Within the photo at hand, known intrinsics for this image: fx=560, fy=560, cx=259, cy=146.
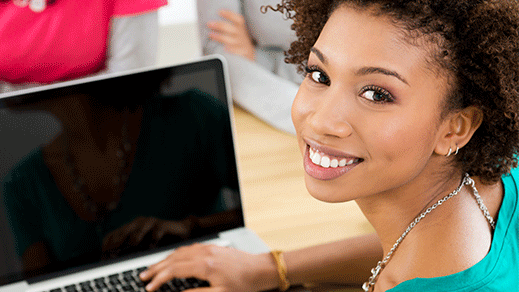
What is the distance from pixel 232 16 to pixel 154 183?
2.59ft

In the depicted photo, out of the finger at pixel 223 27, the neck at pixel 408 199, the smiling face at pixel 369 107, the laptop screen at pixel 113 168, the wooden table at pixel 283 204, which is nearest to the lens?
the smiling face at pixel 369 107

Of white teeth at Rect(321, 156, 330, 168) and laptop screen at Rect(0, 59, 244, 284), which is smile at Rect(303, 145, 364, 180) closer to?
white teeth at Rect(321, 156, 330, 168)

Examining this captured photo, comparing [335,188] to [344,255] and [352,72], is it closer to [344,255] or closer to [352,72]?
[352,72]

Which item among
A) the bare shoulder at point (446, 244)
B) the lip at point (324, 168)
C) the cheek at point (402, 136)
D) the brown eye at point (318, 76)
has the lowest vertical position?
the bare shoulder at point (446, 244)

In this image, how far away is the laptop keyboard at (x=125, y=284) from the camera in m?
0.87

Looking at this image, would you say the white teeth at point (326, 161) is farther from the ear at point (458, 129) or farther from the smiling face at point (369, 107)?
the ear at point (458, 129)

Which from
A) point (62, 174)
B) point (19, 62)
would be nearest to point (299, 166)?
point (62, 174)

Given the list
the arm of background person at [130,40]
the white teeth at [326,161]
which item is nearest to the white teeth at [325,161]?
the white teeth at [326,161]

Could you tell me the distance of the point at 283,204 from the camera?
1.12 metres

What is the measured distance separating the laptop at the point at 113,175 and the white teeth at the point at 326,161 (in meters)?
0.30

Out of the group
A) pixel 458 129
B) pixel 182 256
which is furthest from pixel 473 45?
pixel 182 256

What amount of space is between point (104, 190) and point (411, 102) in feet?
1.68

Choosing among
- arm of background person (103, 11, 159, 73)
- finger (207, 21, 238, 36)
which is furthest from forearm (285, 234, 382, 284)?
arm of background person (103, 11, 159, 73)

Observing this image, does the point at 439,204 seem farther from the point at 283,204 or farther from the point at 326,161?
the point at 283,204
